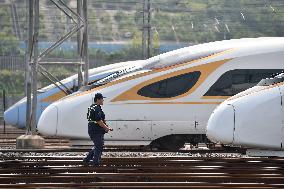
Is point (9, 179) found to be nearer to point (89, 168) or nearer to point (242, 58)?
point (89, 168)

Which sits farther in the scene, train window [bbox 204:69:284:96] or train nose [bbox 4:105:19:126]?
train nose [bbox 4:105:19:126]

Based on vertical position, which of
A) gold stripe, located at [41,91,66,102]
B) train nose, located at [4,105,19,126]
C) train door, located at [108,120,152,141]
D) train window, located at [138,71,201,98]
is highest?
train window, located at [138,71,201,98]

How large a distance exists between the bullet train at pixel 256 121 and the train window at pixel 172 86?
5396 mm

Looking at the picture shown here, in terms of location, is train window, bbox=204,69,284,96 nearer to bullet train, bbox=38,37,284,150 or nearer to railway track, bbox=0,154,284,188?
bullet train, bbox=38,37,284,150

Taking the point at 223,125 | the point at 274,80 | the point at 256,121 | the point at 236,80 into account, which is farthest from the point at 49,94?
the point at 256,121

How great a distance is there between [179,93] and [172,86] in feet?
0.77

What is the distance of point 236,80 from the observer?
2192 centimetres

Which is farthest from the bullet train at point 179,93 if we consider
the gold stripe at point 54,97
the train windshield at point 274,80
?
the gold stripe at point 54,97

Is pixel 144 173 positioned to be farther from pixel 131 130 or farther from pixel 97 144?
pixel 131 130

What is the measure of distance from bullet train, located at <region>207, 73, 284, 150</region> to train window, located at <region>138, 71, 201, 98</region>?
212 inches

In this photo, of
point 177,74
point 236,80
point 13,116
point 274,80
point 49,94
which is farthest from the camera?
point 13,116

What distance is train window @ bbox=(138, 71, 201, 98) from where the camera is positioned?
22.0 meters

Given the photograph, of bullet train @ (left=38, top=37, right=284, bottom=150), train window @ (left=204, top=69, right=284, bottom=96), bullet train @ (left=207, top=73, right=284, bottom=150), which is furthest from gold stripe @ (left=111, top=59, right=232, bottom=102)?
bullet train @ (left=207, top=73, right=284, bottom=150)

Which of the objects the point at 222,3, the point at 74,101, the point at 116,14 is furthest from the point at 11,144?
the point at 116,14
